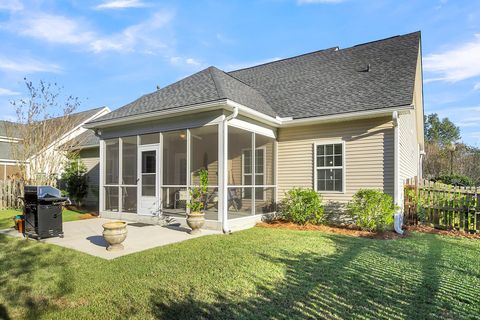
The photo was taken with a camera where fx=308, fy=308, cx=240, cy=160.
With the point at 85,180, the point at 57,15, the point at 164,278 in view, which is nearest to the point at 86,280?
the point at 164,278

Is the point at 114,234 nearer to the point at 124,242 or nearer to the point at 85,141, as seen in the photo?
the point at 124,242

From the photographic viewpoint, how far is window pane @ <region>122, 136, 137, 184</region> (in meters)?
9.86

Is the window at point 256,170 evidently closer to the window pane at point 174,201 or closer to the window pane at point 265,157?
the window pane at point 265,157

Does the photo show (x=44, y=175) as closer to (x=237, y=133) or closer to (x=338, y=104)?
(x=237, y=133)

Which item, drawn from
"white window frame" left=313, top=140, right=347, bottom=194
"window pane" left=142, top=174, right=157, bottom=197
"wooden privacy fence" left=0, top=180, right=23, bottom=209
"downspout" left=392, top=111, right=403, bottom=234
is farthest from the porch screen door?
"wooden privacy fence" left=0, top=180, right=23, bottom=209

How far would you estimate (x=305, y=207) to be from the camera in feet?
29.1

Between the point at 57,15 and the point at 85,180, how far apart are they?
787cm

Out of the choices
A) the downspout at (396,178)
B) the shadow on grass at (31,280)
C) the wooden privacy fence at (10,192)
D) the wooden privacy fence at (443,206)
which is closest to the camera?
the shadow on grass at (31,280)

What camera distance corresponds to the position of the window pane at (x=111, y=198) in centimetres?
1032

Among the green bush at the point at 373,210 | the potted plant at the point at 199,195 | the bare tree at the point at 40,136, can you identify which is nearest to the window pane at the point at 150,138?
the potted plant at the point at 199,195

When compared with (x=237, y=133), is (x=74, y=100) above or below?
above

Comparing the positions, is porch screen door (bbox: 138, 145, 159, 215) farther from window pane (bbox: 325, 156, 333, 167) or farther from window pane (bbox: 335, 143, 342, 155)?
window pane (bbox: 335, 143, 342, 155)

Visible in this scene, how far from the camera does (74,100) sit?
662 inches

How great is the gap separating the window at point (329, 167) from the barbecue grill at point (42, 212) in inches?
277
